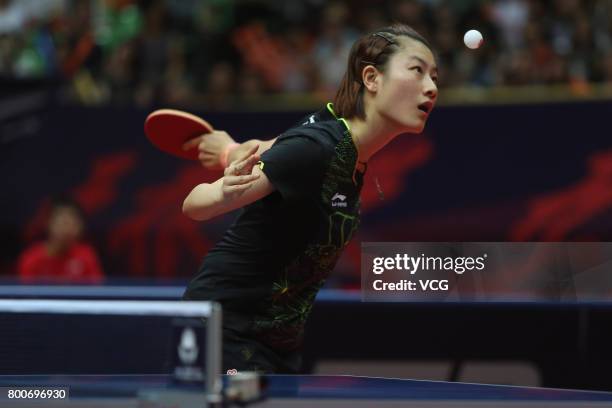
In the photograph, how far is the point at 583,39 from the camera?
7.25 metres

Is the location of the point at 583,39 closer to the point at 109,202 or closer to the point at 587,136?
the point at 587,136

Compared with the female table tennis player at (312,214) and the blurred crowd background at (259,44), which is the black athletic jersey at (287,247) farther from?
the blurred crowd background at (259,44)

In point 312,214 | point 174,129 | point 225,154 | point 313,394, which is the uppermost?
point 174,129

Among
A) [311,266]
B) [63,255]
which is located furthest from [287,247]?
[63,255]

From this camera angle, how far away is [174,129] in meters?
3.15

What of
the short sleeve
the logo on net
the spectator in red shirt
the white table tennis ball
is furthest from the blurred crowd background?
the logo on net

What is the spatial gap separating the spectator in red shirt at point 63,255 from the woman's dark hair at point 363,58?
344cm

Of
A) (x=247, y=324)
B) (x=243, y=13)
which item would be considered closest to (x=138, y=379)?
(x=247, y=324)

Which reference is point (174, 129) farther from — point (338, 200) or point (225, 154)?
point (338, 200)

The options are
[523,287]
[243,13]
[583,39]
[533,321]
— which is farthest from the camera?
[243,13]

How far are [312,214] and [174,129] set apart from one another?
2.16 ft

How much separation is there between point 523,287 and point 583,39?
500 cm

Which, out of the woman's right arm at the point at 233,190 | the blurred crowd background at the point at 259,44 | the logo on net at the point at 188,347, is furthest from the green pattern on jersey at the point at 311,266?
the blurred crowd background at the point at 259,44

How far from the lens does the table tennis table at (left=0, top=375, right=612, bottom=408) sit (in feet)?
6.10
